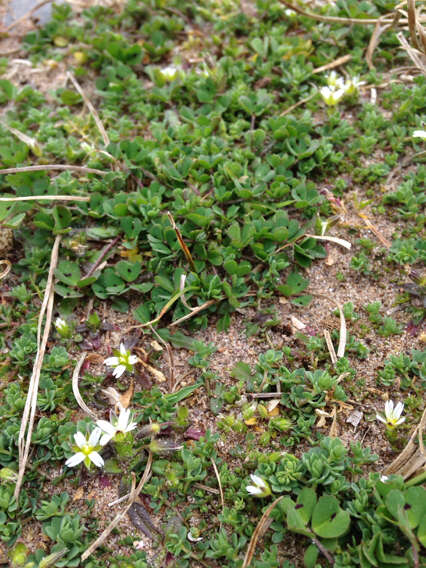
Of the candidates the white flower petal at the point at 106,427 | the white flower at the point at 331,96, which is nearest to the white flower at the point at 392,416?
the white flower petal at the point at 106,427

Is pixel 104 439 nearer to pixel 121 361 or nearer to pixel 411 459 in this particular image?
pixel 121 361

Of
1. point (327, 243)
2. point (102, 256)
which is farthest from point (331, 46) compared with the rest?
point (102, 256)

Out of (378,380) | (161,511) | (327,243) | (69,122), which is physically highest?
(69,122)

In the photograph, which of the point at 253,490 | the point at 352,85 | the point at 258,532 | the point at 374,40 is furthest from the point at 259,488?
the point at 374,40

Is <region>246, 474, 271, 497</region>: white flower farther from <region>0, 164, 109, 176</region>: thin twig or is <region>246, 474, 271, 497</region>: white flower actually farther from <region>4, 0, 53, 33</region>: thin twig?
<region>4, 0, 53, 33</region>: thin twig

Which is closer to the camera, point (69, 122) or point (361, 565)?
point (361, 565)

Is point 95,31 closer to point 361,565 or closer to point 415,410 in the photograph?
point 415,410

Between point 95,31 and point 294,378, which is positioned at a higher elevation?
point 95,31
